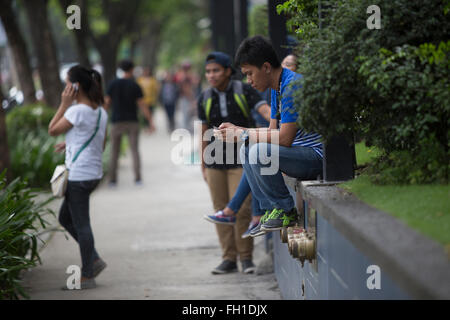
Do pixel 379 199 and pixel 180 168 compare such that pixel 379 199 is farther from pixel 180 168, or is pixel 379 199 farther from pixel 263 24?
pixel 180 168

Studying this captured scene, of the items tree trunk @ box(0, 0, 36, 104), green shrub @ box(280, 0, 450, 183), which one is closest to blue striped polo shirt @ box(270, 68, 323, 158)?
green shrub @ box(280, 0, 450, 183)

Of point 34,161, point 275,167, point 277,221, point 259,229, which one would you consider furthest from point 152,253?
point 34,161

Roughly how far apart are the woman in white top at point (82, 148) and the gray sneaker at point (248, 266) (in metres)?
1.42

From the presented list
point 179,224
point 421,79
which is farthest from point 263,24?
point 421,79

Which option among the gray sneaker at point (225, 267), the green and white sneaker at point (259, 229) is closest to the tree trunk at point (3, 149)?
the gray sneaker at point (225, 267)

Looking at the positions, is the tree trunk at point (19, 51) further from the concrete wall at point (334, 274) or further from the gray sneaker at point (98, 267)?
the concrete wall at point (334, 274)

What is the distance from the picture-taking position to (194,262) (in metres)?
7.66

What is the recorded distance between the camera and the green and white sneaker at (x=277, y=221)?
4707 millimetres

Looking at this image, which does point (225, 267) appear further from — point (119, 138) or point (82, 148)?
point (119, 138)

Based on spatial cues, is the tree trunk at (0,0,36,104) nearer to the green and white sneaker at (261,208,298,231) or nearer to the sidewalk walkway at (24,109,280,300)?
the sidewalk walkway at (24,109,280,300)

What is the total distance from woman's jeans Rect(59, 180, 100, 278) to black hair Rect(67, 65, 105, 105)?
770 millimetres

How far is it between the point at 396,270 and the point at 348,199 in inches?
51.9

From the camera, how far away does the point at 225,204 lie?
7.09 metres
